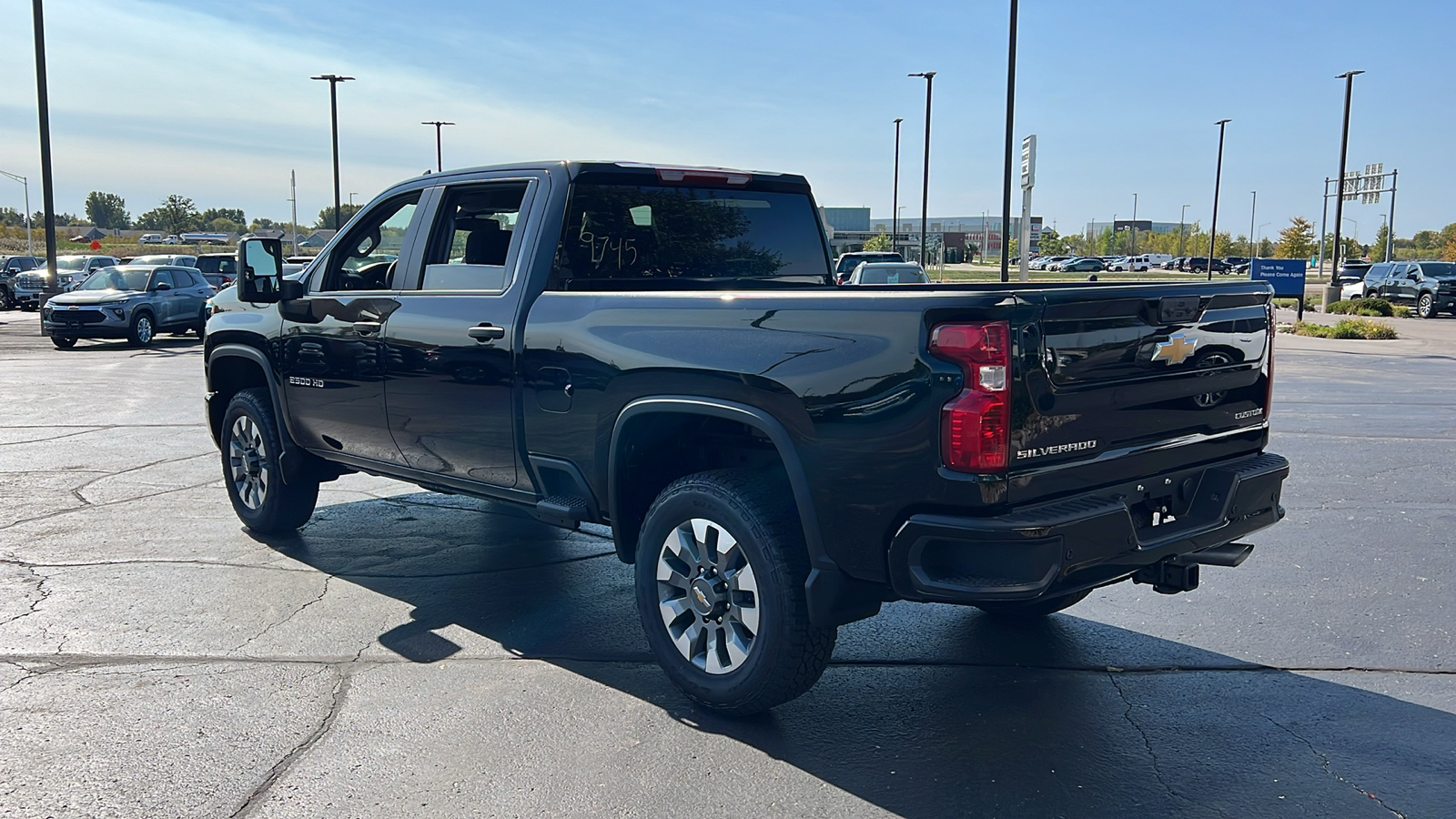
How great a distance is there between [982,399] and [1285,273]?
28601mm

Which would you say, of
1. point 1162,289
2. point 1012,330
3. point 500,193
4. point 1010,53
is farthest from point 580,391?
point 1010,53

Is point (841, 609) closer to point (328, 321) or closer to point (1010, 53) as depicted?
point (328, 321)

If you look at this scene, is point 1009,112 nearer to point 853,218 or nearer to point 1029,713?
point 1029,713

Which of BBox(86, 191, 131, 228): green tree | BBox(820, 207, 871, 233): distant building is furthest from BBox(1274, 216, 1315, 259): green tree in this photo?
BBox(86, 191, 131, 228): green tree

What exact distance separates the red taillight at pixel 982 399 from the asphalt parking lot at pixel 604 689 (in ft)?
3.55

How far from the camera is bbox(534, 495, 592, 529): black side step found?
4.68 m

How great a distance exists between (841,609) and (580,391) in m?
1.42

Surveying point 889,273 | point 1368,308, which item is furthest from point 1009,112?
point 1368,308

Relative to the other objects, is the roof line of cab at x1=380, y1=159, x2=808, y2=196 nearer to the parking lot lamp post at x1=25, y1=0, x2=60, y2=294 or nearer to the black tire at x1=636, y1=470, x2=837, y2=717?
the black tire at x1=636, y1=470, x2=837, y2=717

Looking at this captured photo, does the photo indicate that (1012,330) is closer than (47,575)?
Yes

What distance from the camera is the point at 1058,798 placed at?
3486 mm

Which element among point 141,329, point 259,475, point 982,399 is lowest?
point 141,329

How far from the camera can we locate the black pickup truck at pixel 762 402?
3434mm

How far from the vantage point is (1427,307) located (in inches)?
1380
